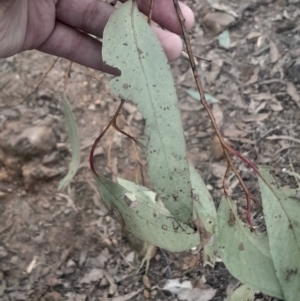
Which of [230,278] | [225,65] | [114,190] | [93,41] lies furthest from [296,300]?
[225,65]

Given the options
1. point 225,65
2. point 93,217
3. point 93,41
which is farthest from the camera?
point 225,65

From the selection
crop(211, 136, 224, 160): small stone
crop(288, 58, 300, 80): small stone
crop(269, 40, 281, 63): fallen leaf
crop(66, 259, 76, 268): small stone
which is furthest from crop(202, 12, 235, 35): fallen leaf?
crop(66, 259, 76, 268): small stone

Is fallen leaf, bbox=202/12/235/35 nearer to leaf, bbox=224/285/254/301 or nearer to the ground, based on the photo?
the ground

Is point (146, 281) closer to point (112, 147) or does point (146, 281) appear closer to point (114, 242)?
point (114, 242)

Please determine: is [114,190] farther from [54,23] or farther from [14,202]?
[14,202]

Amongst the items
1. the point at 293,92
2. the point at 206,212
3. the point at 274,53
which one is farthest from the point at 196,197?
the point at 274,53

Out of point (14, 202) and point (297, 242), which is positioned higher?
point (297, 242)

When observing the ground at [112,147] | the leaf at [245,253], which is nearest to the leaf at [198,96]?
the ground at [112,147]
